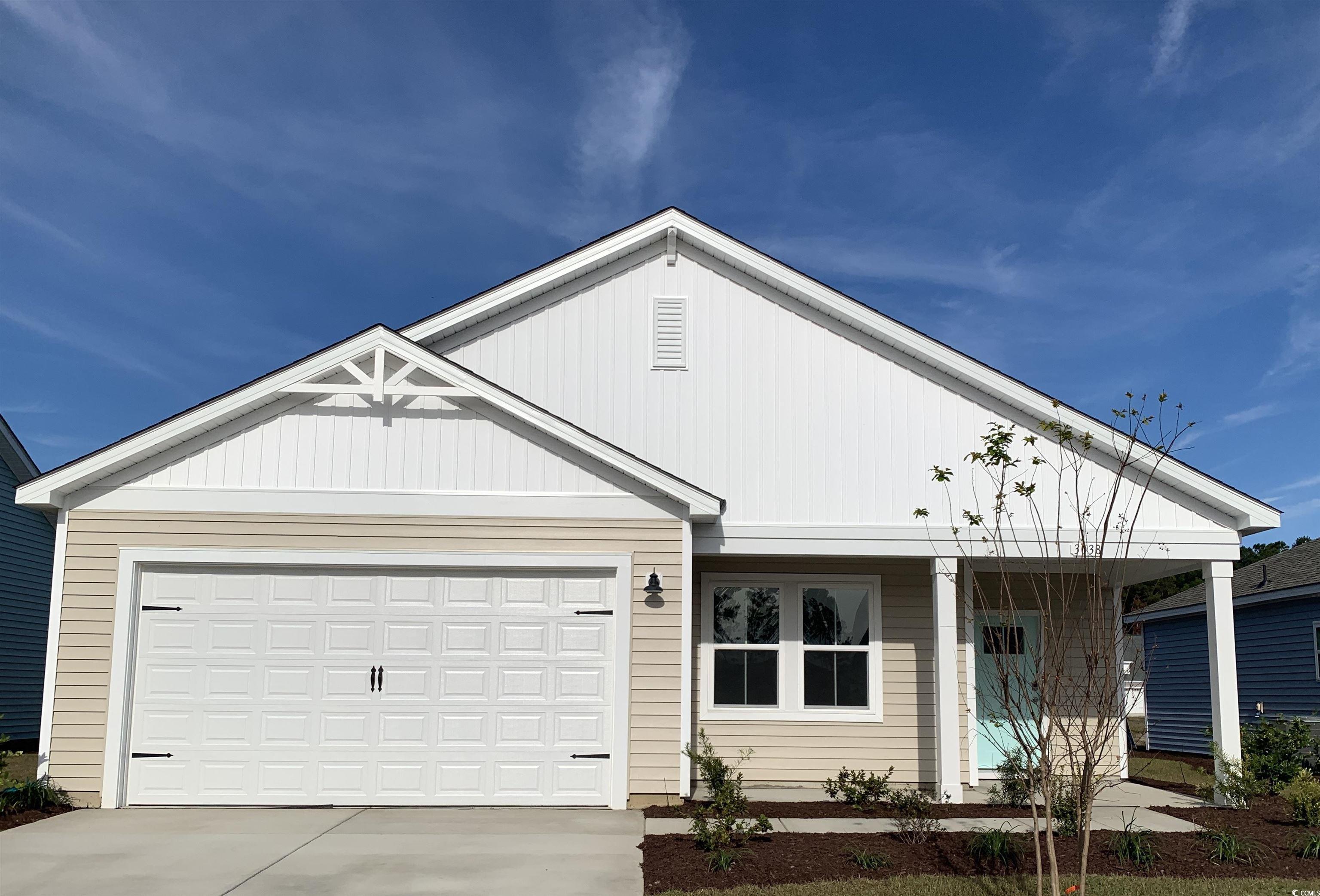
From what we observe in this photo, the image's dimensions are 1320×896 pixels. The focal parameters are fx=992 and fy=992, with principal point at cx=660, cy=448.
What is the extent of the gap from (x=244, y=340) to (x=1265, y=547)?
5443 centimetres

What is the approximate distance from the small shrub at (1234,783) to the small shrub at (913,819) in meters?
3.29

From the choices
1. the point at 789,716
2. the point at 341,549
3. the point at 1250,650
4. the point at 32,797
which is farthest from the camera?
the point at 1250,650

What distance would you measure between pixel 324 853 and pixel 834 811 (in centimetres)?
490

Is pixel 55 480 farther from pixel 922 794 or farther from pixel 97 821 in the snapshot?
pixel 922 794

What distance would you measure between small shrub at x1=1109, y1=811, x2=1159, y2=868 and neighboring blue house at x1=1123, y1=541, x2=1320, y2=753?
8.43m

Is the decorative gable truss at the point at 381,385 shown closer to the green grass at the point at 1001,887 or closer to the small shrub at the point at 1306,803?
the green grass at the point at 1001,887

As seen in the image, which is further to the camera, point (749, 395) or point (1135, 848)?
point (749, 395)

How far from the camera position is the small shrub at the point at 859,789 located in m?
10.1

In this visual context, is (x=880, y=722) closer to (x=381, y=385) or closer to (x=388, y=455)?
(x=388, y=455)

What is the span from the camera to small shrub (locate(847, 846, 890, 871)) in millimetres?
7469

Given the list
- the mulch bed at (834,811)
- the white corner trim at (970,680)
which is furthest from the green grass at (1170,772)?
the mulch bed at (834,811)

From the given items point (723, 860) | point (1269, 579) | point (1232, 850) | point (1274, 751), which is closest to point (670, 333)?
point (723, 860)

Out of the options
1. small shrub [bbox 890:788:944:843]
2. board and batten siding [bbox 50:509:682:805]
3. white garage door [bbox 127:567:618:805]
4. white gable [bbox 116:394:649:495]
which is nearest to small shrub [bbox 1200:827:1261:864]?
→ small shrub [bbox 890:788:944:843]

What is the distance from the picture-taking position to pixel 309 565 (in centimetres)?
1012
